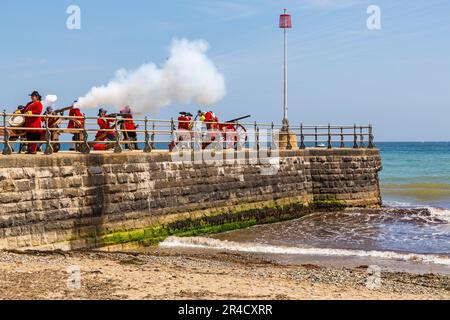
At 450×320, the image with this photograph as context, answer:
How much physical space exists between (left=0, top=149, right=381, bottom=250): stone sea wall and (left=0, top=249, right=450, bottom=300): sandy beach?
1450mm

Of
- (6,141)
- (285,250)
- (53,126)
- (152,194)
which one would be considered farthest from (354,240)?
(6,141)

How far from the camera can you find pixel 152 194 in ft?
63.8

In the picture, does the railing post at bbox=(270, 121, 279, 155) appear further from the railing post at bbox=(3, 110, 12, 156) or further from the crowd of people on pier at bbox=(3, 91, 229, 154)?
the railing post at bbox=(3, 110, 12, 156)

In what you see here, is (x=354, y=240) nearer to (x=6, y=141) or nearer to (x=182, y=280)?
(x=182, y=280)

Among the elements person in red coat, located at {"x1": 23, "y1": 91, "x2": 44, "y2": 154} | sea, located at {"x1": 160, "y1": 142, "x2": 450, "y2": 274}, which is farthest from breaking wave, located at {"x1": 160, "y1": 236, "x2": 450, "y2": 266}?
person in red coat, located at {"x1": 23, "y1": 91, "x2": 44, "y2": 154}

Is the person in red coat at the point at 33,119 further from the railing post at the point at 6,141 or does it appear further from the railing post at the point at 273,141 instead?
the railing post at the point at 273,141

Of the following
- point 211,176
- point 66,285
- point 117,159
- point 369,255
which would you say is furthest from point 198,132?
point 66,285

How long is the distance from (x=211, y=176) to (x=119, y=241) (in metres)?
5.20

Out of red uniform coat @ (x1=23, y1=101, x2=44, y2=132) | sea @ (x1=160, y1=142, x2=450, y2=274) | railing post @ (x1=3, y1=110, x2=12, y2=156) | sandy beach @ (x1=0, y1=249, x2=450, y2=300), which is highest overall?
red uniform coat @ (x1=23, y1=101, x2=44, y2=132)

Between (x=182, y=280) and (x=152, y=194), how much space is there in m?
7.79

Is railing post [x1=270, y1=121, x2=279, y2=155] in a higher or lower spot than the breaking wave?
higher

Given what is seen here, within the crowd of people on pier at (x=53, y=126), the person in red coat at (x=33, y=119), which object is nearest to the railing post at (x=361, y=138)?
the crowd of people on pier at (x=53, y=126)

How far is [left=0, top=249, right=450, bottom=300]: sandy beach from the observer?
34.8ft

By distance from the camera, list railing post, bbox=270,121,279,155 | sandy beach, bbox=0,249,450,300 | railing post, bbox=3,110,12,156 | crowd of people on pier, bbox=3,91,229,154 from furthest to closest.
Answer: railing post, bbox=270,121,279,155 < crowd of people on pier, bbox=3,91,229,154 < railing post, bbox=3,110,12,156 < sandy beach, bbox=0,249,450,300
